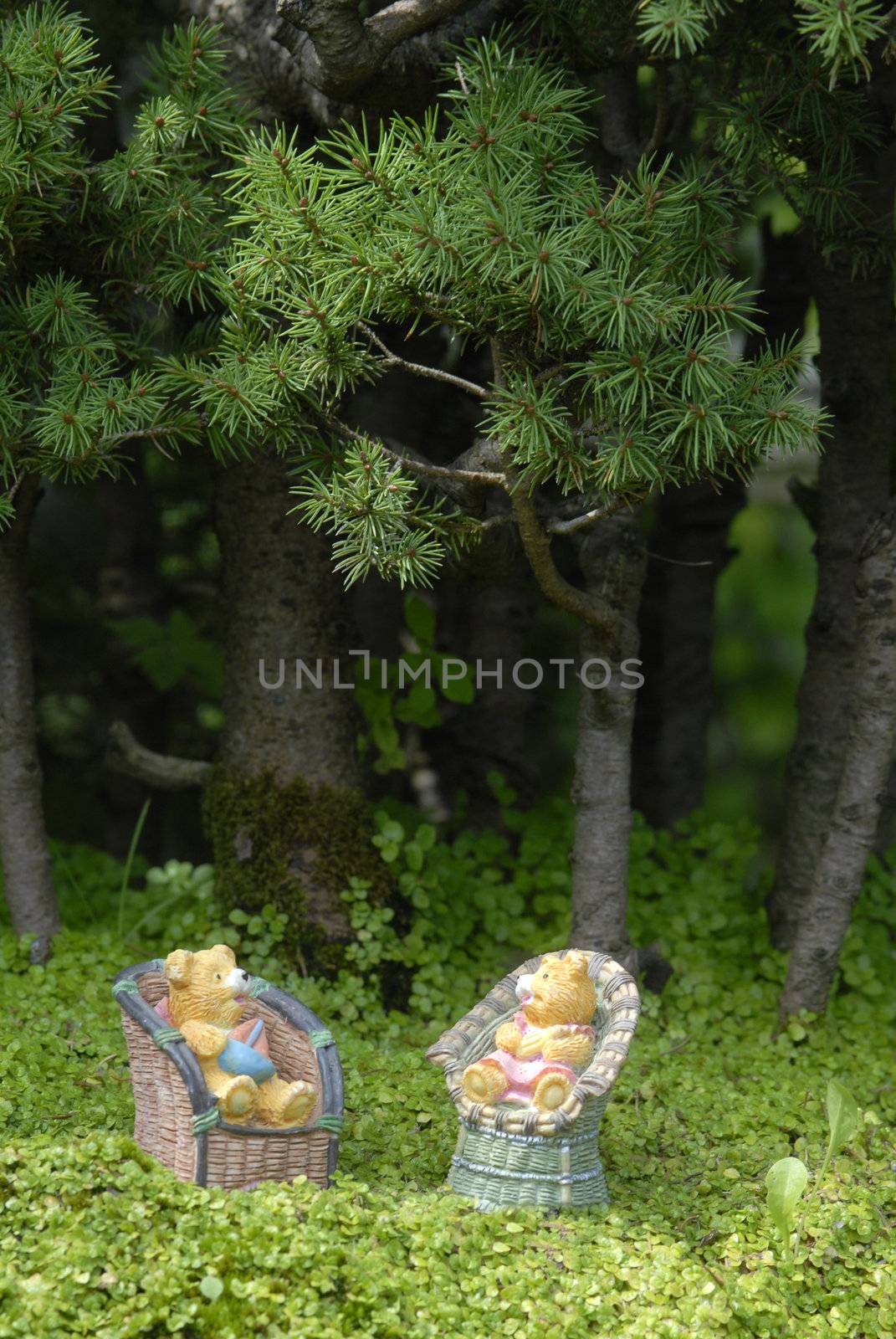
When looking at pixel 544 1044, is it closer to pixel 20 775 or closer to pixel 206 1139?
pixel 206 1139

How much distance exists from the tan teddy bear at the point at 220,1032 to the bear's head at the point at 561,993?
1.75 feet

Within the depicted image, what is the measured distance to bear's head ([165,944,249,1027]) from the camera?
2.69m

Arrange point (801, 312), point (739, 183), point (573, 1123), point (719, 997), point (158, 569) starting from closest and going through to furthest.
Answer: point (573, 1123) → point (739, 183) → point (719, 997) → point (801, 312) → point (158, 569)

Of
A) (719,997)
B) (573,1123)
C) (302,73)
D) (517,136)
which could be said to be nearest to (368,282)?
(517,136)

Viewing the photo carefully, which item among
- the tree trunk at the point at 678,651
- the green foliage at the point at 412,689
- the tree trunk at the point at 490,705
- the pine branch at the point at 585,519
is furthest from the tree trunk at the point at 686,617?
the pine branch at the point at 585,519

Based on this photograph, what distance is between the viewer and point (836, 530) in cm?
440

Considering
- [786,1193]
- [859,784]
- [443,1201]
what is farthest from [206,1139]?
[859,784]

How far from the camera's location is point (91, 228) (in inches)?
128

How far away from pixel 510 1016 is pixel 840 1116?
80cm

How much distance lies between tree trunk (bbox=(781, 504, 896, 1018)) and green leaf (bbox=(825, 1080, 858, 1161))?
1047mm

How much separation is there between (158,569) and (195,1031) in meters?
3.86

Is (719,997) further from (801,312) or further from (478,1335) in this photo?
(801,312)

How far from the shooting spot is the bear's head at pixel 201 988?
269 centimetres

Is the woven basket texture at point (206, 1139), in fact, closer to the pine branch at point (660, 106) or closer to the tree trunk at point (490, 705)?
the pine branch at point (660, 106)
